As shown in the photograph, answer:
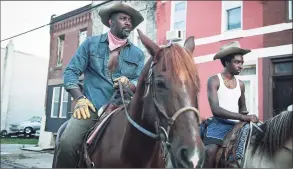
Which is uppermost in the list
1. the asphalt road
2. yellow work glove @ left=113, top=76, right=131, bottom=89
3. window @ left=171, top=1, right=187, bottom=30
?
window @ left=171, top=1, right=187, bottom=30

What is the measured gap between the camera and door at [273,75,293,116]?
33.2 feet

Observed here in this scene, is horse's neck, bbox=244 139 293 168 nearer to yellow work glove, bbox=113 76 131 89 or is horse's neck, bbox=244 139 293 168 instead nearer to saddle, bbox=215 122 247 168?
saddle, bbox=215 122 247 168

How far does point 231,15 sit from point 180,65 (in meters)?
10.8

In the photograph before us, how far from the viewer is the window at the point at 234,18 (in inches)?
470

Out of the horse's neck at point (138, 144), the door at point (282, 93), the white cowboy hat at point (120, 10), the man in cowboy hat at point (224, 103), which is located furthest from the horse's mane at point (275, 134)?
the door at point (282, 93)

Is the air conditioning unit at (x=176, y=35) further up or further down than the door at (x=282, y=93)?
further up

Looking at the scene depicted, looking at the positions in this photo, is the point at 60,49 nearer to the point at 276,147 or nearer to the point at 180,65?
the point at 276,147

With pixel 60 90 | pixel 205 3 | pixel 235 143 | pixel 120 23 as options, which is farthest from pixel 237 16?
pixel 60 90

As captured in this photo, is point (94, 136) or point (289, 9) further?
point (289, 9)

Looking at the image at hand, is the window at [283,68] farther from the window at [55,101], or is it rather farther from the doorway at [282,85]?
the window at [55,101]

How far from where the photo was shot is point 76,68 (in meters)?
3.28

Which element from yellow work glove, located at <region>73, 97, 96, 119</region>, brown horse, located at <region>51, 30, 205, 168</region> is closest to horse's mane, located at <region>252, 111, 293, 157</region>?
brown horse, located at <region>51, 30, 205, 168</region>

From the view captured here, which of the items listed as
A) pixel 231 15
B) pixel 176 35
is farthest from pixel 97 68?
pixel 176 35

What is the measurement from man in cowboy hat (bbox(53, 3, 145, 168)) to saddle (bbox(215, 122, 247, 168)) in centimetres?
163
